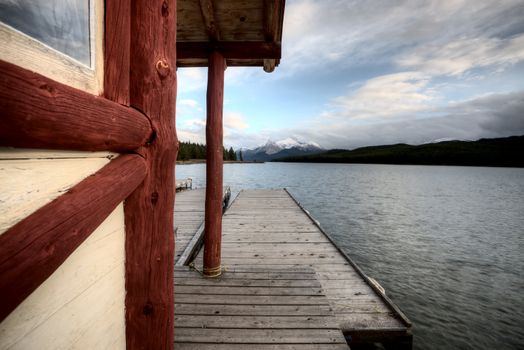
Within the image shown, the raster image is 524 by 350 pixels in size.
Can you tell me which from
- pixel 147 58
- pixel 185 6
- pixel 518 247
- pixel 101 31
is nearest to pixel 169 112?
pixel 147 58

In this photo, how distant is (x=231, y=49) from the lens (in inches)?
150

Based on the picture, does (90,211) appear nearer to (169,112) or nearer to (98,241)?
(98,241)

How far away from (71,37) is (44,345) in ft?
4.35

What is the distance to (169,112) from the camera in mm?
1824

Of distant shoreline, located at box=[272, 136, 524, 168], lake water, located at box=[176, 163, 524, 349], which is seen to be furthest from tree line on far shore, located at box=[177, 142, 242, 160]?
distant shoreline, located at box=[272, 136, 524, 168]

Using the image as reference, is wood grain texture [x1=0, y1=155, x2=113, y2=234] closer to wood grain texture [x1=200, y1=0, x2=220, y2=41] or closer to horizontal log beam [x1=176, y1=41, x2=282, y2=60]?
wood grain texture [x1=200, y1=0, x2=220, y2=41]

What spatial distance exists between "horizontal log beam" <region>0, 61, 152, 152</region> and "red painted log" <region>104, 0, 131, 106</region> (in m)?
0.21

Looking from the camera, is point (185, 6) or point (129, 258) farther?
point (185, 6)

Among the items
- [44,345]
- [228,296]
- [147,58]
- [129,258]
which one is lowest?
[228,296]

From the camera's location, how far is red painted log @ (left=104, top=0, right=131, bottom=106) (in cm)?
137

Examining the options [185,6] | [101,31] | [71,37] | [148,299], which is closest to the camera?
[71,37]

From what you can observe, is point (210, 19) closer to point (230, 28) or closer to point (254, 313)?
point (230, 28)

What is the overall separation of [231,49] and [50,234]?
3.70 meters

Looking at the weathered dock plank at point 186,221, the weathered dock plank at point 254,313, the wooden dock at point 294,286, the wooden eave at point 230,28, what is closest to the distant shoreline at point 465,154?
the weathered dock plank at point 186,221
